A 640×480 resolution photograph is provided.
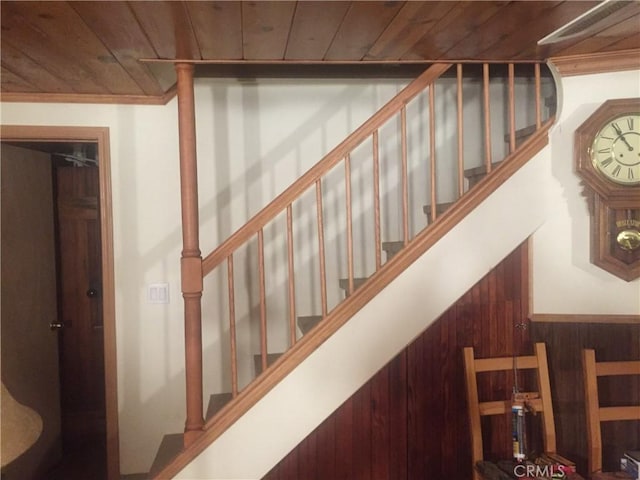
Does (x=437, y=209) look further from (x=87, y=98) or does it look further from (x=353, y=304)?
(x=87, y=98)

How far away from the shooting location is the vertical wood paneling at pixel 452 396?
2.20m

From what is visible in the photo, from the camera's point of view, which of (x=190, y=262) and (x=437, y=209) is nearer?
(x=190, y=262)

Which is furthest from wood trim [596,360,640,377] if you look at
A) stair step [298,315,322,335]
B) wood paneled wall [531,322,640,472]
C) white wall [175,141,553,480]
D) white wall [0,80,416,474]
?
white wall [0,80,416,474]

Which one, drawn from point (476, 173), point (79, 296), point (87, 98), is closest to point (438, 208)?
point (476, 173)

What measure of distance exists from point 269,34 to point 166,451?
191 centimetres

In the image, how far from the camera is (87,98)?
7.63ft

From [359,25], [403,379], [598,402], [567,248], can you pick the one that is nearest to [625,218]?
A: [567,248]

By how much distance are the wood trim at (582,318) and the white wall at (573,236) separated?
19mm

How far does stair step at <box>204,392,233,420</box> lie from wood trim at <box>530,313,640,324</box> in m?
1.53

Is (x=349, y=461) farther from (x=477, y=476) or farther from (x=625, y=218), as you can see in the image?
(x=625, y=218)

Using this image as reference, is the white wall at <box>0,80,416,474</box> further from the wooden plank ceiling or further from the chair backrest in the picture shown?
the chair backrest

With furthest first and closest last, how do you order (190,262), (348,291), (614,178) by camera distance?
(348,291) → (614,178) → (190,262)

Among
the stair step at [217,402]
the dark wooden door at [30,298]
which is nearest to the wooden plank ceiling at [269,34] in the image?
the dark wooden door at [30,298]

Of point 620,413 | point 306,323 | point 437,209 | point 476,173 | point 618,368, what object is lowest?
point 620,413
